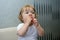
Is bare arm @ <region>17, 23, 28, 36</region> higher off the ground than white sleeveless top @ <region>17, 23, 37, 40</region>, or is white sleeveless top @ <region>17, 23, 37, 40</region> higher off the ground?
bare arm @ <region>17, 23, 28, 36</region>

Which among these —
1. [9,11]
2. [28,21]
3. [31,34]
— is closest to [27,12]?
[28,21]

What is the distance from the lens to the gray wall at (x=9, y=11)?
1.55 meters

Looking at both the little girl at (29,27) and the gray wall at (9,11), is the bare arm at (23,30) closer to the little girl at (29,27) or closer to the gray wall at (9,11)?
the little girl at (29,27)

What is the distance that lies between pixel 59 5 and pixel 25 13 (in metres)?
0.53

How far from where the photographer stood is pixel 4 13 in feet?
5.11

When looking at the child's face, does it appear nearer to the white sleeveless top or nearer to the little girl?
the little girl

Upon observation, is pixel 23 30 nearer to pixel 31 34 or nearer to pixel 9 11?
pixel 31 34

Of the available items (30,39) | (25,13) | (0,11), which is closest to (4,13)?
(0,11)

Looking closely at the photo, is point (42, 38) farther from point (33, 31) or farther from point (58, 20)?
point (33, 31)

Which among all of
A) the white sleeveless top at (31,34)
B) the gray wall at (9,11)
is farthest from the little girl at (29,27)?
the gray wall at (9,11)

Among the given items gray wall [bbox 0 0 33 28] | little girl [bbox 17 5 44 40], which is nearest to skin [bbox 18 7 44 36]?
little girl [bbox 17 5 44 40]

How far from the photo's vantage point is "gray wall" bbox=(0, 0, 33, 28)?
1.55 meters

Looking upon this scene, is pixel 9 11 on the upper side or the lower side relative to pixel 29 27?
upper

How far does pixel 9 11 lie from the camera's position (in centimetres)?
157
